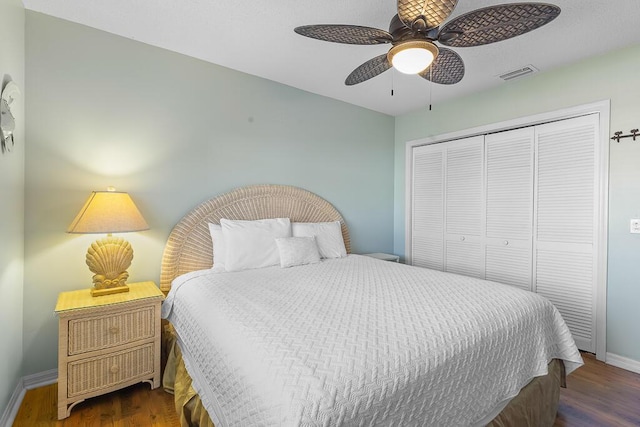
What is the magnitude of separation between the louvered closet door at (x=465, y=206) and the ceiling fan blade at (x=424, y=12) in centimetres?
212

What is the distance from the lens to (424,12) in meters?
1.42

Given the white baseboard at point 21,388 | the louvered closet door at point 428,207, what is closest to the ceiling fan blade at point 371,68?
the louvered closet door at point 428,207

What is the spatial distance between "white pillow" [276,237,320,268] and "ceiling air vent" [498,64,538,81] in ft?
7.60

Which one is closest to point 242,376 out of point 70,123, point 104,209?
point 104,209

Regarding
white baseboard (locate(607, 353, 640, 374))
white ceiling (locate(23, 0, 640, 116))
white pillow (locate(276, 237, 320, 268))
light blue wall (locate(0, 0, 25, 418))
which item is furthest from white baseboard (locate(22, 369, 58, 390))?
white baseboard (locate(607, 353, 640, 374))

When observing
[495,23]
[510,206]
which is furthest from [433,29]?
[510,206]

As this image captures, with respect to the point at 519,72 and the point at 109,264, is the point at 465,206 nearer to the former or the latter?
the point at 519,72

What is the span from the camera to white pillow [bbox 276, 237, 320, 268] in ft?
8.34

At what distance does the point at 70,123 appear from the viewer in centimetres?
208

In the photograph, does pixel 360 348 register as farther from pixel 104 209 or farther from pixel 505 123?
pixel 505 123

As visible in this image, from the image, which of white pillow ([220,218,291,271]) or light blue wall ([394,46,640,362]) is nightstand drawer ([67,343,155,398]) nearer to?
white pillow ([220,218,291,271])

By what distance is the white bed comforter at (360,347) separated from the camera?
3.15 ft

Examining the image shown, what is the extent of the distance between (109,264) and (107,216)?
1.09 ft

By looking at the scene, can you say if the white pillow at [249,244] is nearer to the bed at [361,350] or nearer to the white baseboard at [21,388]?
the bed at [361,350]
